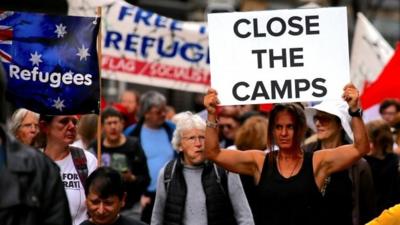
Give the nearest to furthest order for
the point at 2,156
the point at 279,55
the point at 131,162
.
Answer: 1. the point at 2,156
2. the point at 279,55
3. the point at 131,162

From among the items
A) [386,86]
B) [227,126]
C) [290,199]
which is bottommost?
[290,199]

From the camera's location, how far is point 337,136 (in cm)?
813

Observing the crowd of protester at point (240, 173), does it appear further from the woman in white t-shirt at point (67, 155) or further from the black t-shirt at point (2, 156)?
the black t-shirt at point (2, 156)

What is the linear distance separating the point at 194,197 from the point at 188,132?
478 mm

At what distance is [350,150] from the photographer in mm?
7117

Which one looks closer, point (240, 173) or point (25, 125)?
point (240, 173)

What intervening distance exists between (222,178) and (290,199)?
2.36 ft

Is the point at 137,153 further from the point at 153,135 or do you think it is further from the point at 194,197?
the point at 194,197

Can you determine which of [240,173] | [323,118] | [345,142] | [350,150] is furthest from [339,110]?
[240,173]

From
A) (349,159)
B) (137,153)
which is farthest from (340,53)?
(137,153)

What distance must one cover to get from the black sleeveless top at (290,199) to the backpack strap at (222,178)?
465mm

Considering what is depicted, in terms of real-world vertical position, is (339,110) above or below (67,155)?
above

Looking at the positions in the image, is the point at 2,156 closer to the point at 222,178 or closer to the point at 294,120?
the point at 294,120

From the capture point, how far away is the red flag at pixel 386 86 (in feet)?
37.3
